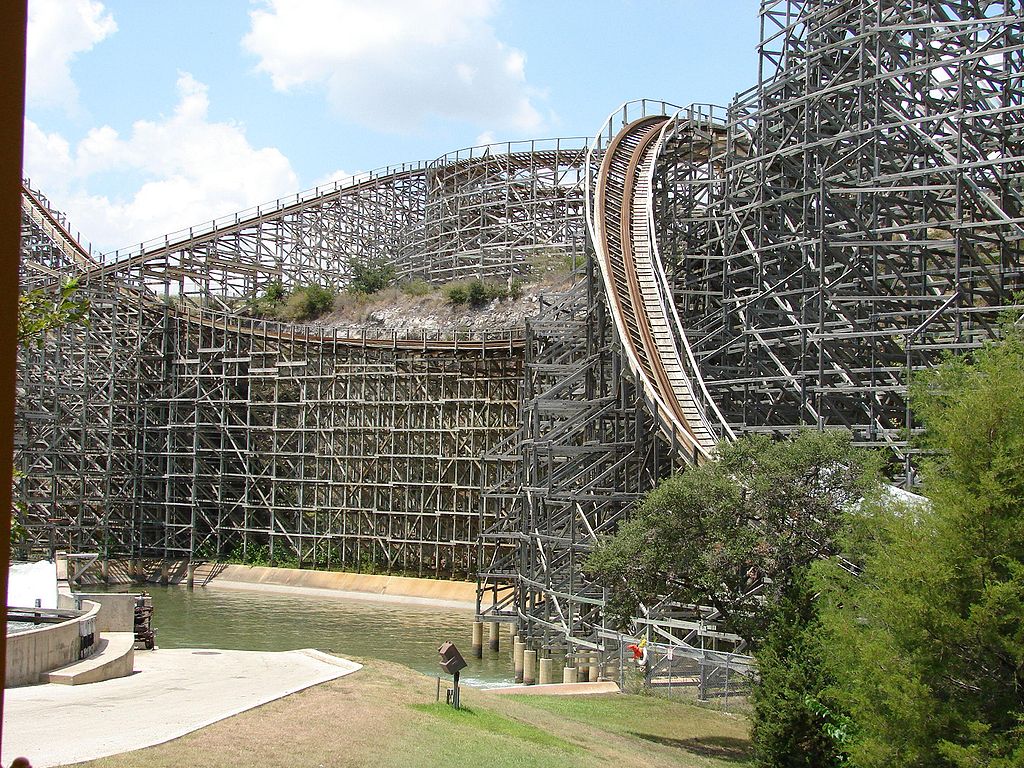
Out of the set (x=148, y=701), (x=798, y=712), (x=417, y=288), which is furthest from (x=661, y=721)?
(x=417, y=288)

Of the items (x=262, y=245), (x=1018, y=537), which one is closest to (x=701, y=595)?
(x=1018, y=537)

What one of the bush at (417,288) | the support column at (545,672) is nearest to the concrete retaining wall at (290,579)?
the bush at (417,288)

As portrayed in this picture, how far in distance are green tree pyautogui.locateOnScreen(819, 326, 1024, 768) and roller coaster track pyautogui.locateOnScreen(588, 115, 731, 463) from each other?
8.80m

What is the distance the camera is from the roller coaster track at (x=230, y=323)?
35062 millimetres

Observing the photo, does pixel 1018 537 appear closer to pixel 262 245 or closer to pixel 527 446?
pixel 527 446

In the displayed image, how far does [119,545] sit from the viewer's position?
39438mm

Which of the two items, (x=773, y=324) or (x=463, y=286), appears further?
(x=463, y=286)

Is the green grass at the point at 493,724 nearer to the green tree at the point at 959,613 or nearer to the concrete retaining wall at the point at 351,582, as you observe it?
the green tree at the point at 959,613

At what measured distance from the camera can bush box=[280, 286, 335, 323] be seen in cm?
4238

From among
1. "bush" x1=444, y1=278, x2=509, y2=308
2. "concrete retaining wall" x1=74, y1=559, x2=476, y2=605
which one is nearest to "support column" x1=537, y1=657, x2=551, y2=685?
"concrete retaining wall" x1=74, y1=559, x2=476, y2=605

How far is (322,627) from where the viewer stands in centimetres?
2766

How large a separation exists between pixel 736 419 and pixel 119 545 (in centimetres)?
2370

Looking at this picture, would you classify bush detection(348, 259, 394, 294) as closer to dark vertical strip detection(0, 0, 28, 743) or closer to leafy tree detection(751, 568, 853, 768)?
leafy tree detection(751, 568, 853, 768)

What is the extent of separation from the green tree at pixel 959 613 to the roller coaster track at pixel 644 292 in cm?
880
